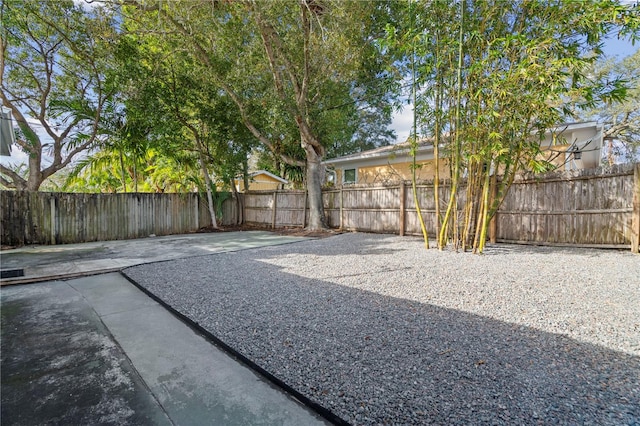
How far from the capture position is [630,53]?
523 inches

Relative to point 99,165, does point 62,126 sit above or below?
above

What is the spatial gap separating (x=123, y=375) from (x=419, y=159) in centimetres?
1012

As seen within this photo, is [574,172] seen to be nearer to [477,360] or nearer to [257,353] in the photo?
[477,360]

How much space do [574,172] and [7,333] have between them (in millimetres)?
8411

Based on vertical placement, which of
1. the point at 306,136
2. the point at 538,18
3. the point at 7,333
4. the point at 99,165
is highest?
the point at 538,18

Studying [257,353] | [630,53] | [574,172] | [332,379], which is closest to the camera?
[332,379]

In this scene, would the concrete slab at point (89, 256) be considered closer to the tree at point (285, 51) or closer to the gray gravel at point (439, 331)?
the gray gravel at point (439, 331)

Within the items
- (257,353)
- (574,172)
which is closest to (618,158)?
(574,172)

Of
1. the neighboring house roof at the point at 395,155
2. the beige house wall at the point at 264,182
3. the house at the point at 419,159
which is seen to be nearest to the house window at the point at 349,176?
the house at the point at 419,159

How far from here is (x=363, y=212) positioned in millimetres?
9055

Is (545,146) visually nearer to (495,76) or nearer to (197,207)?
(495,76)

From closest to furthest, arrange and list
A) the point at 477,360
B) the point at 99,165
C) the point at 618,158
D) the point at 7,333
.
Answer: the point at 477,360, the point at 7,333, the point at 99,165, the point at 618,158

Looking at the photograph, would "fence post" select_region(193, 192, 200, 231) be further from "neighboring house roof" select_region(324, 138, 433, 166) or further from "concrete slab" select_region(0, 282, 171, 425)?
"concrete slab" select_region(0, 282, 171, 425)

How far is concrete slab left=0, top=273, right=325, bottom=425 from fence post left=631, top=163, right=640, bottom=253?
6405 mm
